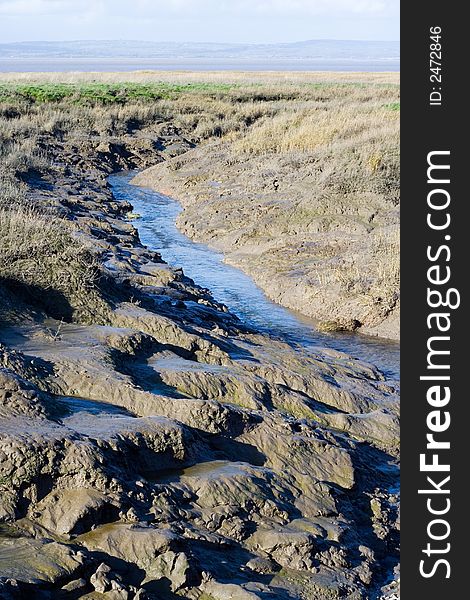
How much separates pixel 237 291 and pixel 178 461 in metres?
8.34

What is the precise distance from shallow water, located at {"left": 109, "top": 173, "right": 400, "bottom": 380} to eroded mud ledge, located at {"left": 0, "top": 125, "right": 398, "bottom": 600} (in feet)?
5.76

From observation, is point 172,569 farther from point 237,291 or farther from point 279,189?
point 279,189

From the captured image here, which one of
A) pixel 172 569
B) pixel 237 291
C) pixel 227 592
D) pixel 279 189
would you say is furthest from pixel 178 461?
pixel 279 189

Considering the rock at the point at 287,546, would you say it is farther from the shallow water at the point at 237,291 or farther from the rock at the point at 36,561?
the shallow water at the point at 237,291

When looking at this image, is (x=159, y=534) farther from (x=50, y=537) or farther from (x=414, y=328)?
(x=414, y=328)

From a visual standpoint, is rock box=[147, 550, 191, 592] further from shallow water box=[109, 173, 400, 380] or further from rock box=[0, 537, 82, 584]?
shallow water box=[109, 173, 400, 380]

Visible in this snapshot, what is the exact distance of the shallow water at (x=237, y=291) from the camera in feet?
37.8

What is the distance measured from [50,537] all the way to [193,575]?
33.0 inches

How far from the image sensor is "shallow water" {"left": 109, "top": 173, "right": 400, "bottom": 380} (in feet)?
37.8

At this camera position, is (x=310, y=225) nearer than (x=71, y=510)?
No

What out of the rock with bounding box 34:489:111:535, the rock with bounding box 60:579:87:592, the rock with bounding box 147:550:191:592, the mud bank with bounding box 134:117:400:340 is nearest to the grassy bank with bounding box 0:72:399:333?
the mud bank with bounding box 134:117:400:340

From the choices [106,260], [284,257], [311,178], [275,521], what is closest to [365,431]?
[275,521]

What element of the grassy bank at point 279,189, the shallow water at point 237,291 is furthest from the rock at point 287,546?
the shallow water at point 237,291

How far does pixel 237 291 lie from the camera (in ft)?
46.7
